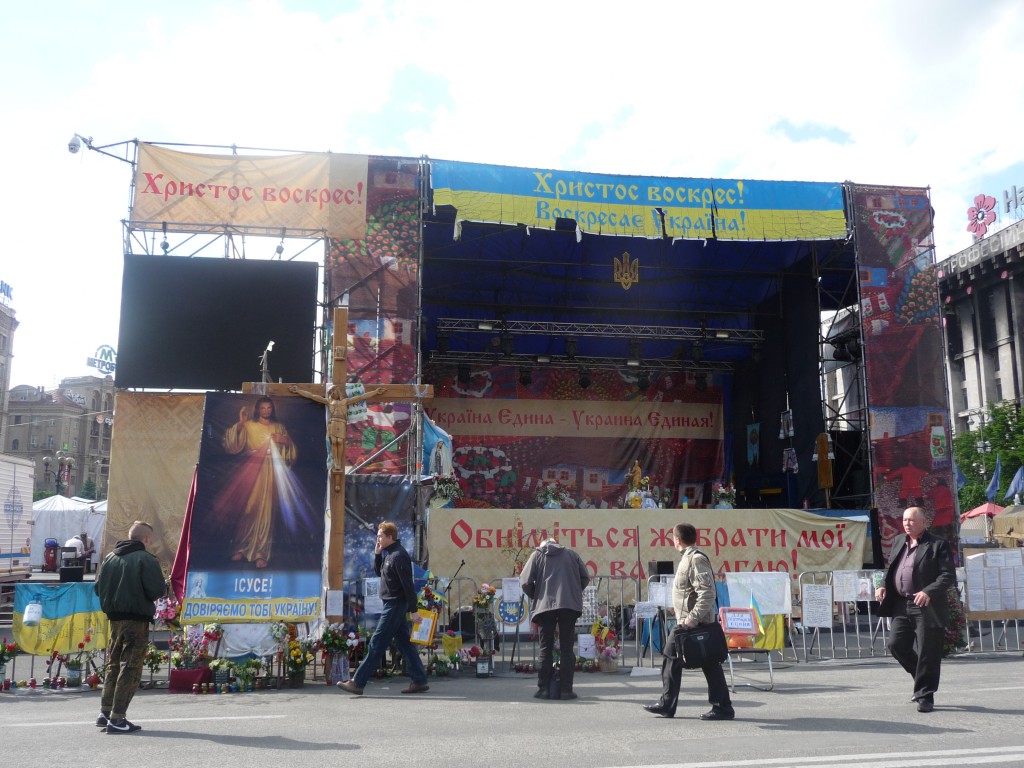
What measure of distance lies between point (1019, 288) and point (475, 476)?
3238 cm

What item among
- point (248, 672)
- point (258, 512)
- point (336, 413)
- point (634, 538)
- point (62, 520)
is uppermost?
point (336, 413)

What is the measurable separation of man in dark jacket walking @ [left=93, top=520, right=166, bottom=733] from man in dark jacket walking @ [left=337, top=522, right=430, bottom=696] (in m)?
2.08

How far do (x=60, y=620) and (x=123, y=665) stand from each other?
10.8ft

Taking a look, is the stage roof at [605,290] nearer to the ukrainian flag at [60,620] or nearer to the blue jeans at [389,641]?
the ukrainian flag at [60,620]

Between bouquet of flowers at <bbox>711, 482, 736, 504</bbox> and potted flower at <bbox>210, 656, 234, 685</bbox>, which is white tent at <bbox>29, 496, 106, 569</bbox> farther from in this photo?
potted flower at <bbox>210, 656, 234, 685</bbox>

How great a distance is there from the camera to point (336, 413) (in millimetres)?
9656

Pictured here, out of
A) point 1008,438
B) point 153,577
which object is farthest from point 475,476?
point 1008,438

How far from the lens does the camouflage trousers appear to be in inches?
256

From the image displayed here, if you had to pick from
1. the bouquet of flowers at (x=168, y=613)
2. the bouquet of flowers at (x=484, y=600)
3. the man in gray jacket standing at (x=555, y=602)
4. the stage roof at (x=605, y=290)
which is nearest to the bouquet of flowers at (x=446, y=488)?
the stage roof at (x=605, y=290)

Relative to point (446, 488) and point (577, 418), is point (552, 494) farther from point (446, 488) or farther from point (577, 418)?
point (577, 418)

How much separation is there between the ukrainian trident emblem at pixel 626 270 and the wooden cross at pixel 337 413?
10648mm

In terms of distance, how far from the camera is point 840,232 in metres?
17.6

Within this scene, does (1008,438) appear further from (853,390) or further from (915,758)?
(915,758)

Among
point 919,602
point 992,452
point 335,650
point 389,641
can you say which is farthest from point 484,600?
point 992,452
